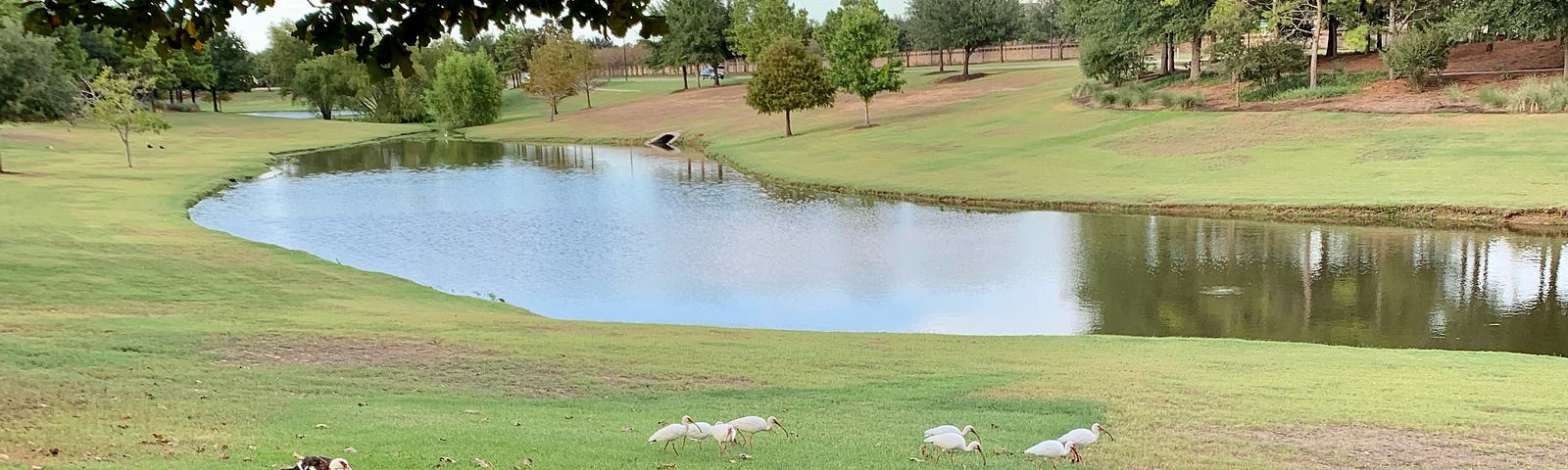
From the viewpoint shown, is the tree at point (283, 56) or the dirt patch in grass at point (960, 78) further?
the tree at point (283, 56)

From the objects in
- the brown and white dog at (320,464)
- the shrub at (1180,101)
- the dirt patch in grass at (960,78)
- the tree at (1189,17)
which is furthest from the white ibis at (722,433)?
the dirt patch in grass at (960,78)

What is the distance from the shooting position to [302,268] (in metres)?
19.9

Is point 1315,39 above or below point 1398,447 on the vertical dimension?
above

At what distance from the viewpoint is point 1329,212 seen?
26.7m

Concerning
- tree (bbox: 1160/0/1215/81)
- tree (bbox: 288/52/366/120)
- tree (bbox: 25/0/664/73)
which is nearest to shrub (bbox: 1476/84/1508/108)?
tree (bbox: 1160/0/1215/81)

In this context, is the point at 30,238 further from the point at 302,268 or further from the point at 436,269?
the point at 436,269


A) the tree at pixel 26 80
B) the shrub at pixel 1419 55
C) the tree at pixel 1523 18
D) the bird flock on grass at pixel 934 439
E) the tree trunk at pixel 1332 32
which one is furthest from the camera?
the tree trunk at pixel 1332 32

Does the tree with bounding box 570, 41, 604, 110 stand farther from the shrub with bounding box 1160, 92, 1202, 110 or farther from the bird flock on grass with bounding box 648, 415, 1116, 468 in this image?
the bird flock on grass with bounding box 648, 415, 1116, 468

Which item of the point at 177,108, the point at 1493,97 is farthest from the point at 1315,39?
the point at 177,108

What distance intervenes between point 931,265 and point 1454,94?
2536cm

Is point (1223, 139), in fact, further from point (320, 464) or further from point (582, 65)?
point (582, 65)

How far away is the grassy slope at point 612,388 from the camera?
7156mm

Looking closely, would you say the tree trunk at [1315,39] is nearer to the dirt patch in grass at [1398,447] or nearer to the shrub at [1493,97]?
the shrub at [1493,97]

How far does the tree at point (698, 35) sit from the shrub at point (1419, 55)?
60685 mm
